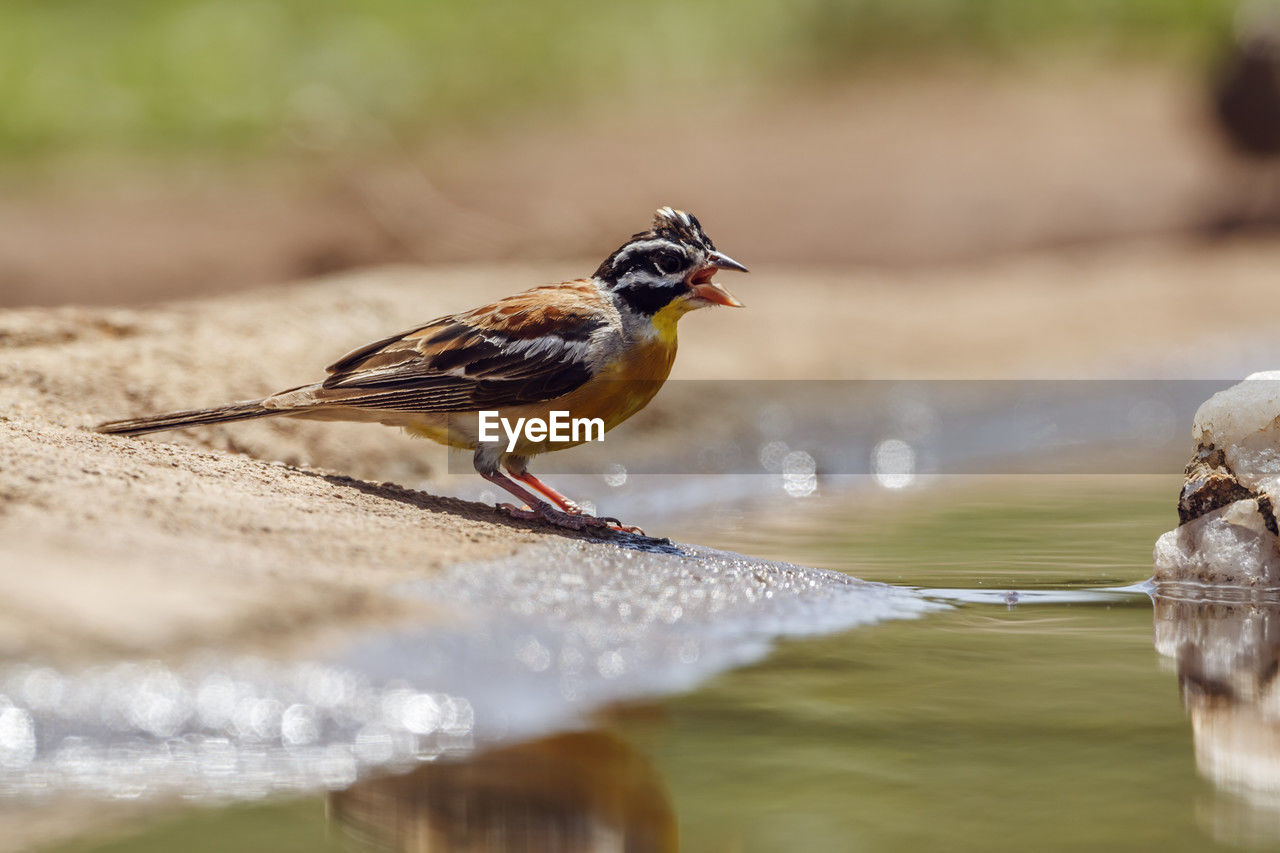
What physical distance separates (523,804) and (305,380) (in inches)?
218

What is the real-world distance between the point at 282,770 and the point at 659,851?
106 cm

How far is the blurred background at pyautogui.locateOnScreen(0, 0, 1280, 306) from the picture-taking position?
15.3 m

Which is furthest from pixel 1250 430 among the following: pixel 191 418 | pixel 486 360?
pixel 191 418

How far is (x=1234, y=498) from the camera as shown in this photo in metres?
5.98

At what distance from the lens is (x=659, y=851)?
11.5ft

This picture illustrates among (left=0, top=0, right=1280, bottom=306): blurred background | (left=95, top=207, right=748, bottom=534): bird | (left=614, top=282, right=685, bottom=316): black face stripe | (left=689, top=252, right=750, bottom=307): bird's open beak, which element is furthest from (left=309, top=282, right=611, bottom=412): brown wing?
(left=0, top=0, right=1280, bottom=306): blurred background

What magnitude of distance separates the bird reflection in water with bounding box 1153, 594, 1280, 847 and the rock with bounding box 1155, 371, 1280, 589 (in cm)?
18

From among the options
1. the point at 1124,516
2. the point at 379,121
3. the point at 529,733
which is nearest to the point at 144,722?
the point at 529,733

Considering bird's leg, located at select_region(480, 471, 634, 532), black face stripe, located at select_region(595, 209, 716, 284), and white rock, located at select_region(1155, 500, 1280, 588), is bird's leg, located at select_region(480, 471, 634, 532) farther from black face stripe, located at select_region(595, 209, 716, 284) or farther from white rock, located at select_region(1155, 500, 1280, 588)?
white rock, located at select_region(1155, 500, 1280, 588)

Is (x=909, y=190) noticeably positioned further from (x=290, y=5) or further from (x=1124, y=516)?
(x=1124, y=516)

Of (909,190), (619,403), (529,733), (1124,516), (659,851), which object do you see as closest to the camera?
(659,851)

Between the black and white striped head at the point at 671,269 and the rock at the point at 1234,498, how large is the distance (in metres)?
1.96

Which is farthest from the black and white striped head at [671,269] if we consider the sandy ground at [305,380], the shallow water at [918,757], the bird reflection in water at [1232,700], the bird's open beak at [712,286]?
the bird reflection in water at [1232,700]

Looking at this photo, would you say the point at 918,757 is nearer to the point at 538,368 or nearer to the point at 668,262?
the point at 538,368
